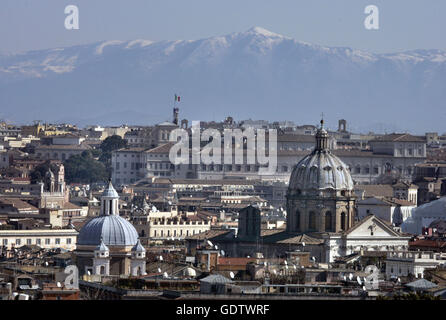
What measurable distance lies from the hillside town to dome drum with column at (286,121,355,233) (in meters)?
0.03

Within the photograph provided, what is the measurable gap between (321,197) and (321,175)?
928mm

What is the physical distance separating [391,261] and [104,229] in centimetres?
812

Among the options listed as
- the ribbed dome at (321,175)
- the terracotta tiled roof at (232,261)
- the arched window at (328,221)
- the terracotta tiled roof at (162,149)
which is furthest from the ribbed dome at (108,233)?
the terracotta tiled roof at (162,149)

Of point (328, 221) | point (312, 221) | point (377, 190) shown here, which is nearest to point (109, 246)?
point (312, 221)

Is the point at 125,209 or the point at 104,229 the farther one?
the point at 125,209

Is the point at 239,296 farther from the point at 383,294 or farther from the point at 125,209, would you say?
the point at 125,209

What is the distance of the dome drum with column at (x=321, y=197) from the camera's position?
250 ft

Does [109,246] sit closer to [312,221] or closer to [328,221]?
[312,221]

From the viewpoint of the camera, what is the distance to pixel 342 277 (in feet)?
185

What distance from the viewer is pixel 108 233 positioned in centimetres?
6612

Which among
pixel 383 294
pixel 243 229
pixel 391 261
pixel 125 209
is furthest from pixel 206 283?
pixel 125 209

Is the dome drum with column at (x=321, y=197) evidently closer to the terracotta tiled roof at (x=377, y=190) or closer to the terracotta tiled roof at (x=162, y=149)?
the terracotta tiled roof at (x=377, y=190)

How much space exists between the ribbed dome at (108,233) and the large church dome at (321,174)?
1094cm

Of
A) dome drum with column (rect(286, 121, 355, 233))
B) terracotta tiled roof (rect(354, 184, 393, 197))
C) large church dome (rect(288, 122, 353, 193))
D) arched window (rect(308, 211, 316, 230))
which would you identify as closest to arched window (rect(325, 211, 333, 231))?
dome drum with column (rect(286, 121, 355, 233))
